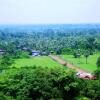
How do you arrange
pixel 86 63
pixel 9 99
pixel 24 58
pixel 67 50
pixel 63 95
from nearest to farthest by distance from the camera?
1. pixel 9 99
2. pixel 63 95
3. pixel 86 63
4. pixel 24 58
5. pixel 67 50

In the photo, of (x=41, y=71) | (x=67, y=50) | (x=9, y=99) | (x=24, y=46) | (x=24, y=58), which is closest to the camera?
(x=9, y=99)

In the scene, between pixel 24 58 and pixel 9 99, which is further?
pixel 24 58

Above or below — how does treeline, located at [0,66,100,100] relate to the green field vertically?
above

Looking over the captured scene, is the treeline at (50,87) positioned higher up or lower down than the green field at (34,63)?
higher up

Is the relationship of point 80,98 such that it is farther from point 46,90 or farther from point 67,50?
point 67,50

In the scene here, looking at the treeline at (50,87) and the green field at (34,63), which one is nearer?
the treeline at (50,87)

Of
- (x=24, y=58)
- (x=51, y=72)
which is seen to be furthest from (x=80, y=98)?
(x=24, y=58)

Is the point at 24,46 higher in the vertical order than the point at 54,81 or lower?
lower

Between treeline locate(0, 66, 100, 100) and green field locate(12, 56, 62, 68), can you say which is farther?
green field locate(12, 56, 62, 68)

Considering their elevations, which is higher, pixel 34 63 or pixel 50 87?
pixel 50 87

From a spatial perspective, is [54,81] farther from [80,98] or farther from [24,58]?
[24,58]

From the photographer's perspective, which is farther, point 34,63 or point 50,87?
point 34,63
